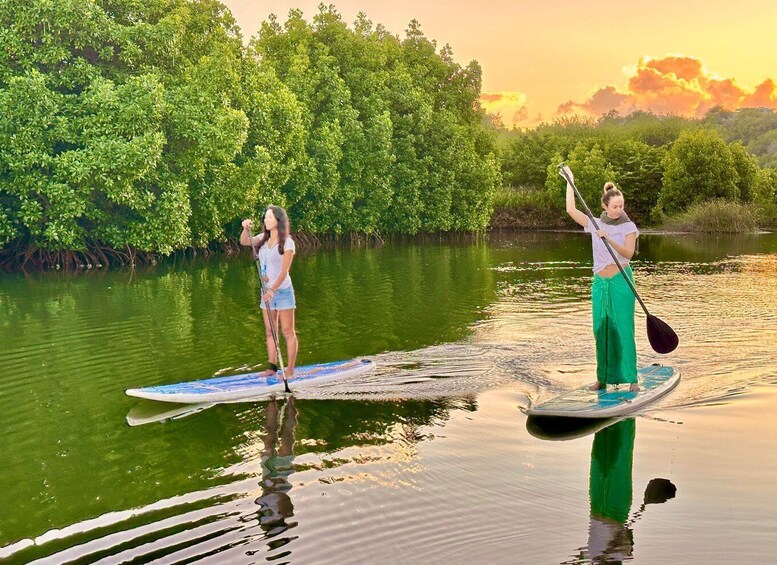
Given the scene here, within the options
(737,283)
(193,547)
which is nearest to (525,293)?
(737,283)

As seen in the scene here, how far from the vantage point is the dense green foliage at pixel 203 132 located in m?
31.8

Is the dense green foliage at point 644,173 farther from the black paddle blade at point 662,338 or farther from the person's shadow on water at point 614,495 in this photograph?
Answer: the person's shadow on water at point 614,495

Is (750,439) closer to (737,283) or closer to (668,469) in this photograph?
(668,469)

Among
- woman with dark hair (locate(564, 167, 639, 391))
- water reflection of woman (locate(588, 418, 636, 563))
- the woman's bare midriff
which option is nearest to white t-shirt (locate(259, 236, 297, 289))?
woman with dark hair (locate(564, 167, 639, 391))

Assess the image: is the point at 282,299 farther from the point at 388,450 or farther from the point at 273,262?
the point at 388,450

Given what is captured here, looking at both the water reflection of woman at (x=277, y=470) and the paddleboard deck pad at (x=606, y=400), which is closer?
the water reflection of woman at (x=277, y=470)

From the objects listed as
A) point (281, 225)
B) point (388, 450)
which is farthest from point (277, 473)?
point (281, 225)

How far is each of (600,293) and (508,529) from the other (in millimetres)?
4675

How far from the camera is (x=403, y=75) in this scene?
5816 cm

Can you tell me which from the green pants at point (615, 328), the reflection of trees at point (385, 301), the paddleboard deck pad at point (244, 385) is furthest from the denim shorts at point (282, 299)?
the green pants at point (615, 328)

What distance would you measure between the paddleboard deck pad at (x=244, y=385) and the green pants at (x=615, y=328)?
11.7ft

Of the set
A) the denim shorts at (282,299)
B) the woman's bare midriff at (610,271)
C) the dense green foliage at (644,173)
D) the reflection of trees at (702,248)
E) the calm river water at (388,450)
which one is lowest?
the calm river water at (388,450)

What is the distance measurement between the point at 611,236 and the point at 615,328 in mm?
1161

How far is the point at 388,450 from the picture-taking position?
8.86 metres
